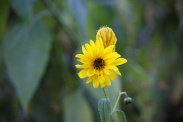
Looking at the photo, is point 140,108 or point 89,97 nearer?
point 89,97

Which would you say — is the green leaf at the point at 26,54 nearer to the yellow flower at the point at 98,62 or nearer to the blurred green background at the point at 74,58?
the blurred green background at the point at 74,58

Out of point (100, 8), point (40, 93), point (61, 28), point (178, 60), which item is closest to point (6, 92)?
point (40, 93)

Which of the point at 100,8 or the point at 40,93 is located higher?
the point at 100,8

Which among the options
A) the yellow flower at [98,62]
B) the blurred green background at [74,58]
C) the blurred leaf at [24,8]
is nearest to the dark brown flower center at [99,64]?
the yellow flower at [98,62]

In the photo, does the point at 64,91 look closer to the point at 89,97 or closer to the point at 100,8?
the point at 89,97

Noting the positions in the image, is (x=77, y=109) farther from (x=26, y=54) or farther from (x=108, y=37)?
(x=108, y=37)

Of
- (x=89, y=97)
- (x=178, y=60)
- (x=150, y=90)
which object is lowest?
(x=89, y=97)
